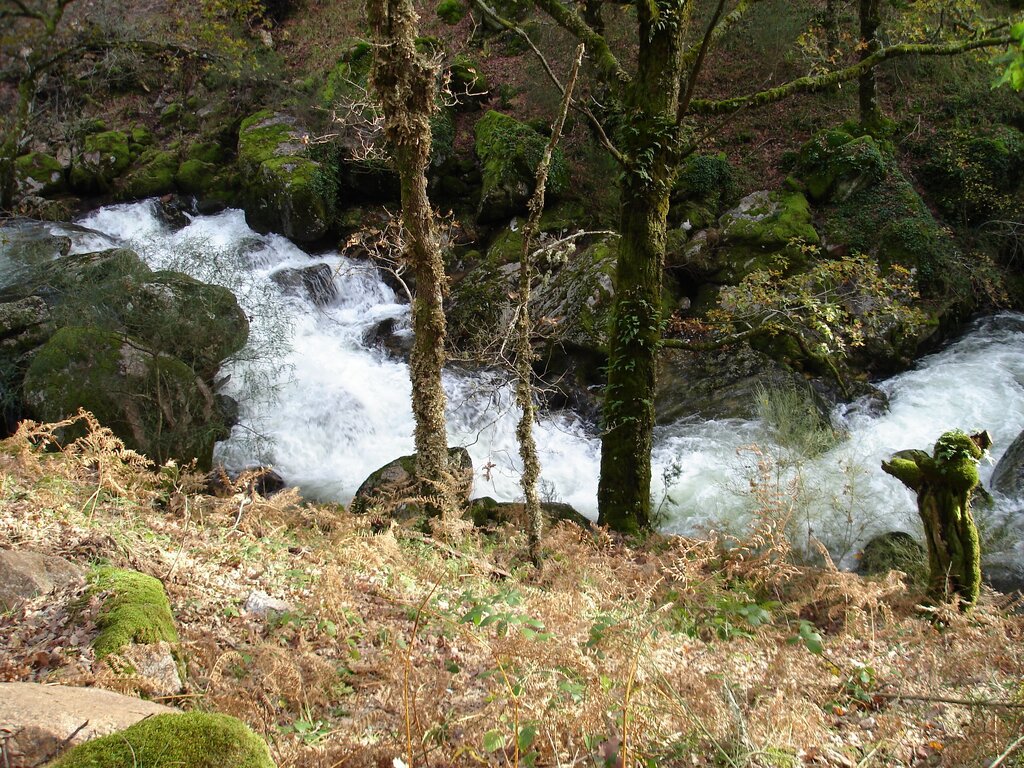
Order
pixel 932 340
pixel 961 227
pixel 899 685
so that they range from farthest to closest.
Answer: pixel 961 227 < pixel 932 340 < pixel 899 685

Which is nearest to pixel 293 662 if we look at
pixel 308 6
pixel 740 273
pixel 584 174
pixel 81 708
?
pixel 81 708

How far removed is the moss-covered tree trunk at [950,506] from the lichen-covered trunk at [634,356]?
2544 millimetres

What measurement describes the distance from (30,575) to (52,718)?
171 cm

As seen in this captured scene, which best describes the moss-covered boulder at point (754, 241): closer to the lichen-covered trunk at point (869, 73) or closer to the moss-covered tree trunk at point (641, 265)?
the lichen-covered trunk at point (869, 73)

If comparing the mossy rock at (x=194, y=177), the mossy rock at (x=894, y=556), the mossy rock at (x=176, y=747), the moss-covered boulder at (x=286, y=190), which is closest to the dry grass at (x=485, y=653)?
the mossy rock at (x=176, y=747)

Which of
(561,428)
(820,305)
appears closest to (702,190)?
(561,428)

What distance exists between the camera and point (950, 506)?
4855mm

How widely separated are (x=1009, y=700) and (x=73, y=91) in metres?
27.5

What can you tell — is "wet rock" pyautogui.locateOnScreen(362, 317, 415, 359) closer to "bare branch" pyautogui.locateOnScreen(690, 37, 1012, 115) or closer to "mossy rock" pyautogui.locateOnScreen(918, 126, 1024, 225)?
"bare branch" pyautogui.locateOnScreen(690, 37, 1012, 115)

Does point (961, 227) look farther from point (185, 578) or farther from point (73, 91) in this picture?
point (73, 91)

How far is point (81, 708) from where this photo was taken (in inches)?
74.2

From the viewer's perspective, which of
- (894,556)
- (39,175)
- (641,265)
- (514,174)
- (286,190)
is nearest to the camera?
(894,556)

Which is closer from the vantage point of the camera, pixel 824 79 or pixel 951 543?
pixel 951 543

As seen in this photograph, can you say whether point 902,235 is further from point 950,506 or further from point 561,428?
point 950,506
